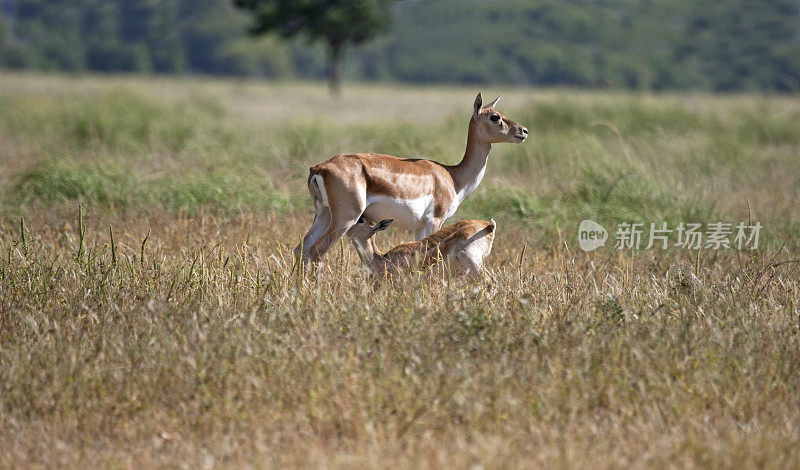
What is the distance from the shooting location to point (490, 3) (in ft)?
406

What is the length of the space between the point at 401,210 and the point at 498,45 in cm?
10030

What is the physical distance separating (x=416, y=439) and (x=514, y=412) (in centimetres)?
46

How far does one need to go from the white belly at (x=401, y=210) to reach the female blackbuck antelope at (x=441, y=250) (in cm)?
19

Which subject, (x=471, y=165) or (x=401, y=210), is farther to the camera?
(x=471, y=165)

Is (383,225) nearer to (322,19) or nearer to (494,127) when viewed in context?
(494,127)

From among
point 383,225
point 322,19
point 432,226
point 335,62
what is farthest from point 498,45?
point 383,225

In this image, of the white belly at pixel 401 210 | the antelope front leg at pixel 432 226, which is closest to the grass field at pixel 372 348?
the white belly at pixel 401 210

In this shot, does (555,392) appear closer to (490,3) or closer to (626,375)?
(626,375)

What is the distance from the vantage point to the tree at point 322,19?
35.2 m

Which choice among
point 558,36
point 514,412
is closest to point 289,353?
point 514,412

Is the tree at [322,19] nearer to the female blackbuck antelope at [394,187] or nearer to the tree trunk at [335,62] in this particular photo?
the tree trunk at [335,62]

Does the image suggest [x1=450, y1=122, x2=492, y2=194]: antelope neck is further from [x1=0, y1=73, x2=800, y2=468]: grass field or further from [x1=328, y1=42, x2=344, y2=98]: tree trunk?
[x1=328, y1=42, x2=344, y2=98]: tree trunk

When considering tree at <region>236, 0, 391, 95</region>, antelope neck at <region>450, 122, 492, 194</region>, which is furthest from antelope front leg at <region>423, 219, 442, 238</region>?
tree at <region>236, 0, 391, 95</region>

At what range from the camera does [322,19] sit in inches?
1411
